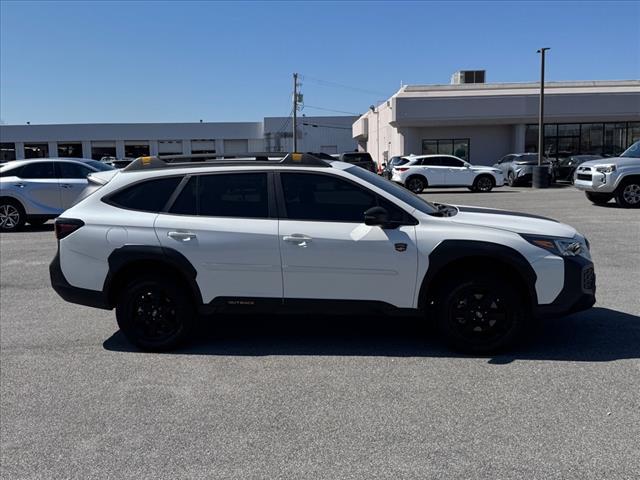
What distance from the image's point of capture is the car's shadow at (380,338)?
17.4 ft

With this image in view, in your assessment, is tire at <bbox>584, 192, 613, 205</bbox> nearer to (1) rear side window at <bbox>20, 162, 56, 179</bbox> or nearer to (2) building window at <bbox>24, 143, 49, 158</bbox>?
(1) rear side window at <bbox>20, 162, 56, 179</bbox>

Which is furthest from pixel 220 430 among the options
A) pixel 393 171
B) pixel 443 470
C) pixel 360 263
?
pixel 393 171

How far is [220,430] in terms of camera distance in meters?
3.98

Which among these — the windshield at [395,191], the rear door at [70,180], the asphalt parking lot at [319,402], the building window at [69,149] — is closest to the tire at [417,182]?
the rear door at [70,180]

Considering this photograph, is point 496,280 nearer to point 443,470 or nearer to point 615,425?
point 615,425

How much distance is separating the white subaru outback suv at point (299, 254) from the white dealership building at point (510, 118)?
3065 cm

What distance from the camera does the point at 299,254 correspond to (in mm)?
5180

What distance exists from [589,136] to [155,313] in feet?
119

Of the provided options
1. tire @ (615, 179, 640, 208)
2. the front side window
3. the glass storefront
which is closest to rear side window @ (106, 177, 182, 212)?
the front side window

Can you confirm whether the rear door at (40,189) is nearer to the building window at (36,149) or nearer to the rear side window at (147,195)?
the rear side window at (147,195)

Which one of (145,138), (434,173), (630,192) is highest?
(145,138)

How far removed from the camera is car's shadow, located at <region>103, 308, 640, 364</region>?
529 cm

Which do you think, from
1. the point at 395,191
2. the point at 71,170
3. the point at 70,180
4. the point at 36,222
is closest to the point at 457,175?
the point at 71,170

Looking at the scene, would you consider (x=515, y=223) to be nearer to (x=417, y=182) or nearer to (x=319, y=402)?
(x=319, y=402)
